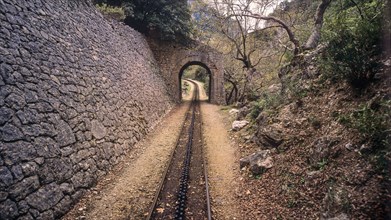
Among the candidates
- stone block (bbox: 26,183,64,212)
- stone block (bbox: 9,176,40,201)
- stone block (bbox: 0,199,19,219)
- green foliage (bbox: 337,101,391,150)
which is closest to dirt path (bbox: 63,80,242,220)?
stone block (bbox: 26,183,64,212)

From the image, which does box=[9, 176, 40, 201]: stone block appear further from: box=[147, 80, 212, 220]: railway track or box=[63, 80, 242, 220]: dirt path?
box=[147, 80, 212, 220]: railway track

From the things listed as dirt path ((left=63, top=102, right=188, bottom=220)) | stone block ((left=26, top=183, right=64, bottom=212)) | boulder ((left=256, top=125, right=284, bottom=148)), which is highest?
boulder ((left=256, top=125, right=284, bottom=148))

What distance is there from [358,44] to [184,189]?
5784mm

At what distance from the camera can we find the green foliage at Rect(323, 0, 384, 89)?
204 inches

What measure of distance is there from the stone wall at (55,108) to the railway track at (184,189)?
2.13 m

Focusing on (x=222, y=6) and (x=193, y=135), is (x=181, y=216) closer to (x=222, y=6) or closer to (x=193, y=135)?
(x=193, y=135)

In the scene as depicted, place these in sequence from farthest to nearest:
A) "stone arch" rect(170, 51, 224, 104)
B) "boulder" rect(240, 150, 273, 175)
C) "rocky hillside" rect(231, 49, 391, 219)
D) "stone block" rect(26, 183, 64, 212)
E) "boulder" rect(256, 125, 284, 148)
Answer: "stone arch" rect(170, 51, 224, 104)
"boulder" rect(256, 125, 284, 148)
"boulder" rect(240, 150, 273, 175)
"stone block" rect(26, 183, 64, 212)
"rocky hillside" rect(231, 49, 391, 219)

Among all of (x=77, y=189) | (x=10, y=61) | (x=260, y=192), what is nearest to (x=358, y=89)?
(x=260, y=192)

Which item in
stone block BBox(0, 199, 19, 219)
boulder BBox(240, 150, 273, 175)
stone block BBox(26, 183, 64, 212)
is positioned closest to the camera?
stone block BBox(0, 199, 19, 219)

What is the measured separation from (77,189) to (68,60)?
4331 mm

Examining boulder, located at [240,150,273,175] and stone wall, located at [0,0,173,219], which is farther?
boulder, located at [240,150,273,175]

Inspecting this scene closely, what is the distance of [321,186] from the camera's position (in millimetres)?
4762

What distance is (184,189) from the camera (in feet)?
22.0

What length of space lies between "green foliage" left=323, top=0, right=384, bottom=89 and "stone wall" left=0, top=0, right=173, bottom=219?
24.5 feet
